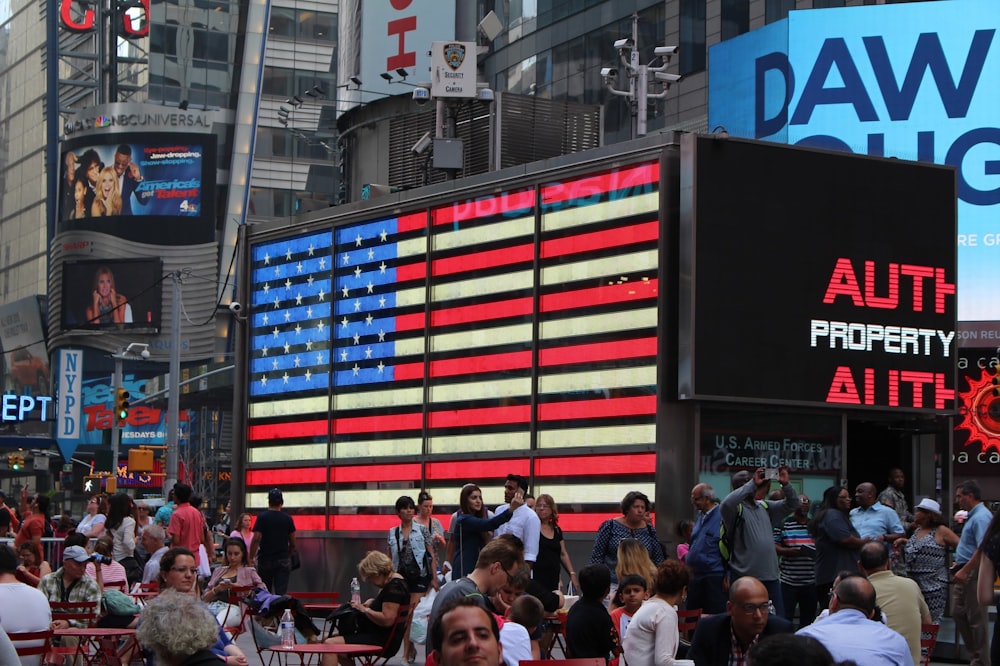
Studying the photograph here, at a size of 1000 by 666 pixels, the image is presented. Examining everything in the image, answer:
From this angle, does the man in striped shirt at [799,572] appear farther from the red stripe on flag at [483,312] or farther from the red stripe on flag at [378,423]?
the red stripe on flag at [378,423]

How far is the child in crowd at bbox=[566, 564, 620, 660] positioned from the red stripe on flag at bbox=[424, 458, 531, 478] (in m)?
9.52

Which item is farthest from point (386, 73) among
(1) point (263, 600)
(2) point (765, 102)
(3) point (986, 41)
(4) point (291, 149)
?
(4) point (291, 149)

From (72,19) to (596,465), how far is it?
3807 inches

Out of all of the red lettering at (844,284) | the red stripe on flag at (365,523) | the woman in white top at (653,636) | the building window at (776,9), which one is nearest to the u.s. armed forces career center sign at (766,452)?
the red lettering at (844,284)

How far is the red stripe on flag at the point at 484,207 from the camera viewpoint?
71.2ft

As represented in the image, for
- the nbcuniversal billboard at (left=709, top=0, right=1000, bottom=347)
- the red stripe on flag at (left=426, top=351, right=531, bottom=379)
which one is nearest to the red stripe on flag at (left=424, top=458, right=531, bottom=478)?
the red stripe on flag at (left=426, top=351, right=531, bottom=379)

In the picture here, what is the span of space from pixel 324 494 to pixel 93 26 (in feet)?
299

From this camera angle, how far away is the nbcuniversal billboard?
47375mm

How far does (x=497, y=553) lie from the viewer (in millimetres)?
11531

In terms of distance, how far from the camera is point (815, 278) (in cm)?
2045

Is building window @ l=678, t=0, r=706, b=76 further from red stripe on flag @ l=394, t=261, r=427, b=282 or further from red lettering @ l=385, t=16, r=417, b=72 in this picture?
red stripe on flag @ l=394, t=261, r=427, b=282

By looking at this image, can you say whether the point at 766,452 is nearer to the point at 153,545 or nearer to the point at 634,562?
the point at 634,562

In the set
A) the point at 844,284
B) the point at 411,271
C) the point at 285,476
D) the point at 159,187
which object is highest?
the point at 159,187

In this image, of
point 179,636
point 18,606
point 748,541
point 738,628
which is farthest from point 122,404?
point 179,636
